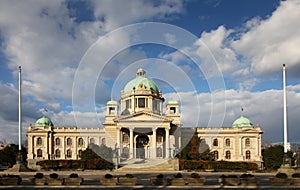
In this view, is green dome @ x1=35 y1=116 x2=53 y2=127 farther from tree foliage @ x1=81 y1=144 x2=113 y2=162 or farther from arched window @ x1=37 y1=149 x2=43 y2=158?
tree foliage @ x1=81 y1=144 x2=113 y2=162

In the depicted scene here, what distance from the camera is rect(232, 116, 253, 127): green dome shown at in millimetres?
113500

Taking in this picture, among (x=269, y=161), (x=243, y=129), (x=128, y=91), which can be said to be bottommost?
(x=269, y=161)

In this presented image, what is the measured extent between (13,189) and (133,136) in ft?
227

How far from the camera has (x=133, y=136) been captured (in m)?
96.9

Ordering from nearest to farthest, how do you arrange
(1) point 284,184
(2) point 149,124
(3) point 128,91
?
(1) point 284,184 → (2) point 149,124 → (3) point 128,91

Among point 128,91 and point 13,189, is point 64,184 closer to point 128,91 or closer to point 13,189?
point 13,189

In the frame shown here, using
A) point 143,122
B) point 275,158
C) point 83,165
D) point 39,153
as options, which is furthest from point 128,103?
point 275,158

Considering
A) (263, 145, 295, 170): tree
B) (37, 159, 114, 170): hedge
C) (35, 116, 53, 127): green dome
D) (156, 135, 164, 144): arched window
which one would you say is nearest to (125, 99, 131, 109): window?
(156, 135, 164, 144): arched window

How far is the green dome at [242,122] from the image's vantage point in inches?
4469

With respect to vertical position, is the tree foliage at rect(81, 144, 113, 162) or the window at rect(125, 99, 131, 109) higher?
the window at rect(125, 99, 131, 109)

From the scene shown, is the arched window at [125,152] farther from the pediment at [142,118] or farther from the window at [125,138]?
the pediment at [142,118]

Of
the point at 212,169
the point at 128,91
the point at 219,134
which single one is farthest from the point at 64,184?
the point at 219,134

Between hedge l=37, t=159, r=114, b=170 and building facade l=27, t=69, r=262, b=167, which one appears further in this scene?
building facade l=27, t=69, r=262, b=167

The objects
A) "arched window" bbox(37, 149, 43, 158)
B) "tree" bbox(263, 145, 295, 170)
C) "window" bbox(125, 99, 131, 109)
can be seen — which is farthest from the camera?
"arched window" bbox(37, 149, 43, 158)
